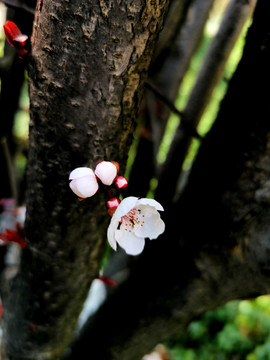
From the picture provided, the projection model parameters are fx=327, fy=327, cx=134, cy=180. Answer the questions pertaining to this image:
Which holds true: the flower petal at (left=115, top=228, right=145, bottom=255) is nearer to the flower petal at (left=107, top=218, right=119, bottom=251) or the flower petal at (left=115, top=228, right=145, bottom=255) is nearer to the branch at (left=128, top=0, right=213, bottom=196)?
the flower petal at (left=107, top=218, right=119, bottom=251)

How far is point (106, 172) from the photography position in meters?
0.57

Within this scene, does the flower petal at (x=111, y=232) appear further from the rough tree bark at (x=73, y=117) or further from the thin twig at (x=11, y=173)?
the thin twig at (x=11, y=173)

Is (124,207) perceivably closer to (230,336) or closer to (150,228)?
(150,228)

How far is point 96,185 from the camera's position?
561 millimetres

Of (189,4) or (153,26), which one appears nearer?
(153,26)

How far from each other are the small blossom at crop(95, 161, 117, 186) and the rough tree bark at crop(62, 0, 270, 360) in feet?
1.27

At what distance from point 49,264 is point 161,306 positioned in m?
0.45

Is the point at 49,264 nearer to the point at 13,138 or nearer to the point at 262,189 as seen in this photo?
the point at 262,189

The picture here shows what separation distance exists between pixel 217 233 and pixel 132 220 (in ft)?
1.14

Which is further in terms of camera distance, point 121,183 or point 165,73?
point 165,73

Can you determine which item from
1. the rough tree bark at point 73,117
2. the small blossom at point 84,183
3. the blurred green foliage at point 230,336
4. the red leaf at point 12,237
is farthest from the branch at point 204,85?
the blurred green foliage at point 230,336

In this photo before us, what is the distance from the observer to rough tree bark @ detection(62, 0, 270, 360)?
77 centimetres

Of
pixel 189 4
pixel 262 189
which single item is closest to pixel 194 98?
pixel 189 4

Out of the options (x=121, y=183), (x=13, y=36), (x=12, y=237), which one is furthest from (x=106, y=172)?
(x=12, y=237)
